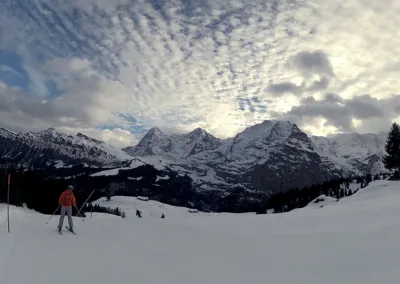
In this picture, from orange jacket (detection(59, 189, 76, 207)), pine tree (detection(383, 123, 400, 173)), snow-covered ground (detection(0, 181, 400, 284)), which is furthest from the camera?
pine tree (detection(383, 123, 400, 173))

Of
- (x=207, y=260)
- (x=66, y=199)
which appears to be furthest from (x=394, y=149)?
(x=207, y=260)

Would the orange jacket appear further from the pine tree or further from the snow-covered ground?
the pine tree

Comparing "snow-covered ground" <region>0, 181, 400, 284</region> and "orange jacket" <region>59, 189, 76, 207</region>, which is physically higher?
"orange jacket" <region>59, 189, 76, 207</region>

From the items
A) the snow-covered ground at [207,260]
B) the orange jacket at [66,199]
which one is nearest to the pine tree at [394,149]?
the snow-covered ground at [207,260]

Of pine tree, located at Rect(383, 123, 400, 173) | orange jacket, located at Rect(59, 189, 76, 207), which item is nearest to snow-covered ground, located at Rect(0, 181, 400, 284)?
orange jacket, located at Rect(59, 189, 76, 207)

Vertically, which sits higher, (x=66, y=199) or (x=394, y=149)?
(x=394, y=149)

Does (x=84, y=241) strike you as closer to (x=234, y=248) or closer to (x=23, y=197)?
(x=234, y=248)

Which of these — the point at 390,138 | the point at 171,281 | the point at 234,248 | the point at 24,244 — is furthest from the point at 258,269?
the point at 390,138

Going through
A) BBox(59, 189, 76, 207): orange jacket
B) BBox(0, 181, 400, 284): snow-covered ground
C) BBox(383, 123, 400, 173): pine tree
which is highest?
BBox(383, 123, 400, 173): pine tree

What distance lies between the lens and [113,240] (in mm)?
17766

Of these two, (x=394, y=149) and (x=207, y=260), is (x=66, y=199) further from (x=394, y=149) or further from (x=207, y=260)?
(x=394, y=149)

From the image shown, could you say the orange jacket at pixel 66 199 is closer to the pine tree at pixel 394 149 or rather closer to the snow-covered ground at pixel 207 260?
the snow-covered ground at pixel 207 260

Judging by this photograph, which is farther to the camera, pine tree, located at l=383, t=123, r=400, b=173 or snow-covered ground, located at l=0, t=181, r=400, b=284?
pine tree, located at l=383, t=123, r=400, b=173

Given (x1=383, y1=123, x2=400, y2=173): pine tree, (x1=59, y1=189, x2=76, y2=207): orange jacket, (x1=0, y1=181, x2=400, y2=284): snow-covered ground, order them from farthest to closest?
(x1=383, y1=123, x2=400, y2=173): pine tree
(x1=59, y1=189, x2=76, y2=207): orange jacket
(x1=0, y1=181, x2=400, y2=284): snow-covered ground
